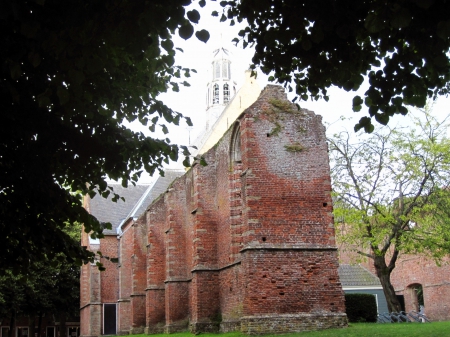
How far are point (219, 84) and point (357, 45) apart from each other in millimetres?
63638

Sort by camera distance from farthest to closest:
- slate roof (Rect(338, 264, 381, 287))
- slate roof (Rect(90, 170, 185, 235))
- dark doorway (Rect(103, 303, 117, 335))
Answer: slate roof (Rect(90, 170, 185, 235)) → dark doorway (Rect(103, 303, 117, 335)) → slate roof (Rect(338, 264, 381, 287))

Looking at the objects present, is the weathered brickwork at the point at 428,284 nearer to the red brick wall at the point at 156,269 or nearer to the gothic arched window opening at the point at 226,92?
the red brick wall at the point at 156,269

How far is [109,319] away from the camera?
123 ft

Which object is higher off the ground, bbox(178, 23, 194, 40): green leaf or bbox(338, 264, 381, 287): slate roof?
bbox(178, 23, 194, 40): green leaf

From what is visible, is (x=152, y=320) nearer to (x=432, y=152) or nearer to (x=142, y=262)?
(x=142, y=262)

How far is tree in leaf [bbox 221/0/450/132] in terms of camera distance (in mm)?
5363

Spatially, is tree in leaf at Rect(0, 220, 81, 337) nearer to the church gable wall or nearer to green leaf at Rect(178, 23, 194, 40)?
the church gable wall

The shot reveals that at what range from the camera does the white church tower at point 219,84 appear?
68.4 metres

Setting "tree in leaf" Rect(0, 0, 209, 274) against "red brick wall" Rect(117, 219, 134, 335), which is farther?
"red brick wall" Rect(117, 219, 134, 335)

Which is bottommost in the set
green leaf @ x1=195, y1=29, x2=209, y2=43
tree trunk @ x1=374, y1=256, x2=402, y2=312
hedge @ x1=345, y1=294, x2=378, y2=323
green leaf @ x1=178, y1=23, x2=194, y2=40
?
hedge @ x1=345, y1=294, x2=378, y2=323

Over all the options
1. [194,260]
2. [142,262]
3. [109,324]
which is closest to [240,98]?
[142,262]

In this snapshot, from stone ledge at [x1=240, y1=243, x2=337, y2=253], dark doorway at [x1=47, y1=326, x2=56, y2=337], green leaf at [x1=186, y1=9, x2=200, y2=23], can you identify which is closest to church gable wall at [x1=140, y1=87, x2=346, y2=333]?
stone ledge at [x1=240, y1=243, x2=337, y2=253]

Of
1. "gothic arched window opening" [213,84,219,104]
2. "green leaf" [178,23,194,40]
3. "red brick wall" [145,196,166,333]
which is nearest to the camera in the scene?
"green leaf" [178,23,194,40]

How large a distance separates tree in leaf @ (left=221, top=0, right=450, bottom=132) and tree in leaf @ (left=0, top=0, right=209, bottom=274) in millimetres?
1076
